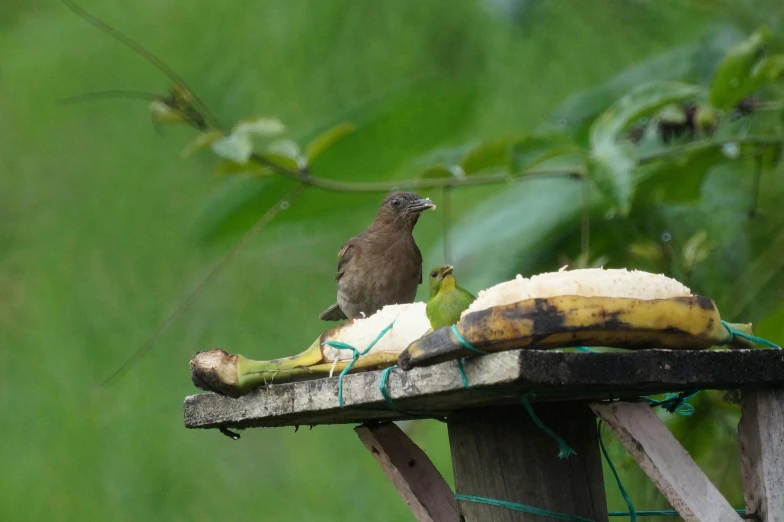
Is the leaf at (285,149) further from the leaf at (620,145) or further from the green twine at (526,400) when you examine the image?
the green twine at (526,400)

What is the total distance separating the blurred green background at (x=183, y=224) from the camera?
5.05 m

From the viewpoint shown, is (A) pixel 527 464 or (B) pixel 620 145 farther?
(B) pixel 620 145

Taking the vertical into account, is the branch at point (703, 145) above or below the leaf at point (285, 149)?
below

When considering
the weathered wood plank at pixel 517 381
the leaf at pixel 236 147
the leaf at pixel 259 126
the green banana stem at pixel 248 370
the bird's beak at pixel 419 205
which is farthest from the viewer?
the bird's beak at pixel 419 205

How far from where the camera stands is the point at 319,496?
5074 mm

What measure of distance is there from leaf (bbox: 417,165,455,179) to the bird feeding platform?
95 cm

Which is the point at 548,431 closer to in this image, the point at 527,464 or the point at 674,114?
the point at 527,464

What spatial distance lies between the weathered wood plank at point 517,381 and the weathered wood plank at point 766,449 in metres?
0.04

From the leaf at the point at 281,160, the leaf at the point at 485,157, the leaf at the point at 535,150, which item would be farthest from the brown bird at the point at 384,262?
the leaf at the point at 535,150

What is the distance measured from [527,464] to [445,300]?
0.42 meters

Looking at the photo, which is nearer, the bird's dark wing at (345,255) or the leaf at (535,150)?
the leaf at (535,150)

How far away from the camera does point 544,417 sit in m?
2.16

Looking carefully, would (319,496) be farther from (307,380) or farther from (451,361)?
(451,361)

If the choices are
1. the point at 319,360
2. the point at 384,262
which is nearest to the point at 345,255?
the point at 384,262
